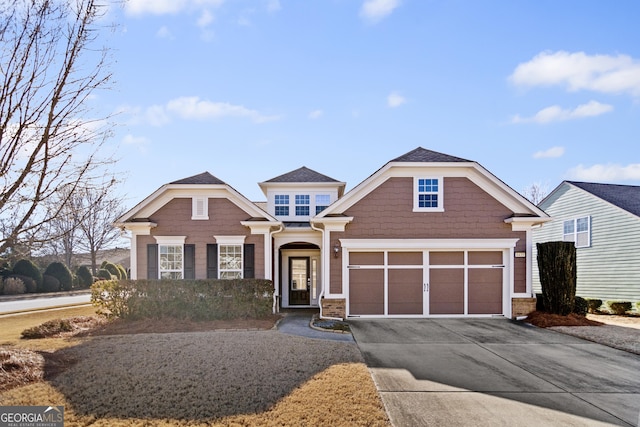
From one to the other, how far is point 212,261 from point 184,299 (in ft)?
7.04

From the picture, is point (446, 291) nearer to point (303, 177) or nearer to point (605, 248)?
point (303, 177)

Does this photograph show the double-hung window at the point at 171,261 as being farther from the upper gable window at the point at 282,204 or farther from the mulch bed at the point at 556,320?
the mulch bed at the point at 556,320

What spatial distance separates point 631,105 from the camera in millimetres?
13492

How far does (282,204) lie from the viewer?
1705cm

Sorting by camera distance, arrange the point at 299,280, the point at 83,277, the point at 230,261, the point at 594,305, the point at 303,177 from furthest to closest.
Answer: the point at 83,277, the point at 303,177, the point at 299,280, the point at 594,305, the point at 230,261

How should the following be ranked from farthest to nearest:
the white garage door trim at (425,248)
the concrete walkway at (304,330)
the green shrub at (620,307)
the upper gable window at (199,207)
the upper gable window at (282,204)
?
1. the upper gable window at (282,204)
2. the green shrub at (620,307)
3. the upper gable window at (199,207)
4. the white garage door trim at (425,248)
5. the concrete walkway at (304,330)

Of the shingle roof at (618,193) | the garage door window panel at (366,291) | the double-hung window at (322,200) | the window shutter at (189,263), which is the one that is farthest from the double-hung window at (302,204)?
the shingle roof at (618,193)

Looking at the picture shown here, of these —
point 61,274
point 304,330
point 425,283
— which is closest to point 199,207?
point 304,330

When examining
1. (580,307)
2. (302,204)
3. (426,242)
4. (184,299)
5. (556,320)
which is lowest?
(556,320)

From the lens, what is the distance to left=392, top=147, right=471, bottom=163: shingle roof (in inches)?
531

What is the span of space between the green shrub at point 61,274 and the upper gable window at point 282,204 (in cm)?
2186

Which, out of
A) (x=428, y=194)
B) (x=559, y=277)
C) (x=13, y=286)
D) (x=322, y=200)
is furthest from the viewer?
(x=13, y=286)

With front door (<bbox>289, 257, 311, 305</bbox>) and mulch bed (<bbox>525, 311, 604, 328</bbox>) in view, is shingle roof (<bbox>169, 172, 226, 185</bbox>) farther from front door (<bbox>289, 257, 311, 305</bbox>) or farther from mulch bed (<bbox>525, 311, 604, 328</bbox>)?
mulch bed (<bbox>525, 311, 604, 328</bbox>)

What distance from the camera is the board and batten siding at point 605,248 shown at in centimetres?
1562
